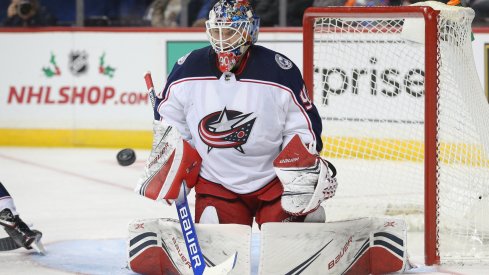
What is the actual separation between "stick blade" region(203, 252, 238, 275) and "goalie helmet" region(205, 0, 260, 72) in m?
0.60

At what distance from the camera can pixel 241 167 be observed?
13.2ft

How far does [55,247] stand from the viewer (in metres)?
4.84

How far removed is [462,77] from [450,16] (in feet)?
0.87

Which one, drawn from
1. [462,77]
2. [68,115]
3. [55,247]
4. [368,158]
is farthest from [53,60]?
[462,77]

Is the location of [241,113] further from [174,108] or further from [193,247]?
[193,247]

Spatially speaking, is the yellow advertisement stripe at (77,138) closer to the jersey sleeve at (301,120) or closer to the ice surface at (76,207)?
the ice surface at (76,207)

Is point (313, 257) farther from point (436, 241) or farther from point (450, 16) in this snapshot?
point (450, 16)

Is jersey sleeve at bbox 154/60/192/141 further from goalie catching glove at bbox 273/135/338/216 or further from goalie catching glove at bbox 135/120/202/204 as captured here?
goalie catching glove at bbox 273/135/338/216

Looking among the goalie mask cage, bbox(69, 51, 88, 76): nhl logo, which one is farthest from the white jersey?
bbox(69, 51, 88, 76): nhl logo

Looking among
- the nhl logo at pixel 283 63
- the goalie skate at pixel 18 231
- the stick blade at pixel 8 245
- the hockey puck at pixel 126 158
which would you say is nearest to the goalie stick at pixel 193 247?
the nhl logo at pixel 283 63

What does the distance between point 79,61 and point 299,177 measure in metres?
5.00

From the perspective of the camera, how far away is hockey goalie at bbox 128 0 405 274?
388cm

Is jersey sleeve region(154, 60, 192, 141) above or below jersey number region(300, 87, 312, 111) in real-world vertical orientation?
below

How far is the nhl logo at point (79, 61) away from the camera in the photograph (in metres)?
8.62
